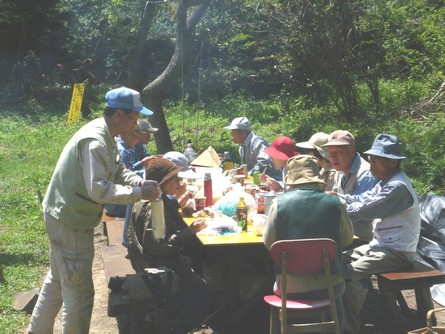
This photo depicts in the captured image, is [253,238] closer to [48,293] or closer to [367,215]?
[367,215]

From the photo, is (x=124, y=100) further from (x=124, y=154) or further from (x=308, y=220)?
(x=124, y=154)

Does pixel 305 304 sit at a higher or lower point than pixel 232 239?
lower

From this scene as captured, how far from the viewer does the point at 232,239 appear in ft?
16.3

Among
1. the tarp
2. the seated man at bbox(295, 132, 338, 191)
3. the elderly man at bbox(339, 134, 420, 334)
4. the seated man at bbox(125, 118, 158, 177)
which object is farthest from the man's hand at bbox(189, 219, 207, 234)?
the seated man at bbox(125, 118, 158, 177)

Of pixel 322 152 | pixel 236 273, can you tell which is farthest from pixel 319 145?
pixel 236 273

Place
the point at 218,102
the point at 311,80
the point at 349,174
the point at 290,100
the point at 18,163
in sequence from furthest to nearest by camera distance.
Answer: the point at 218,102 < the point at 290,100 < the point at 311,80 < the point at 18,163 < the point at 349,174

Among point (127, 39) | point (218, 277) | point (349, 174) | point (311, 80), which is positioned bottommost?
point (218, 277)

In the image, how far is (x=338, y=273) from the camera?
4219mm

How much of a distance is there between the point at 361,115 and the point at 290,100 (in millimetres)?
3345

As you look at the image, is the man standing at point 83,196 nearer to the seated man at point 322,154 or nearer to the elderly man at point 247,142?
the seated man at point 322,154

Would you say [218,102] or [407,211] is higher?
[218,102]

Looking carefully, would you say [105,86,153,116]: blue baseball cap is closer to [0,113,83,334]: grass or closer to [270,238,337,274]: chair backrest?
[270,238,337,274]: chair backrest

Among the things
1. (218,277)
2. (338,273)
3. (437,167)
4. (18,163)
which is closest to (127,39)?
(18,163)

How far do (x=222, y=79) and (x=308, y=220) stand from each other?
1784 cm
